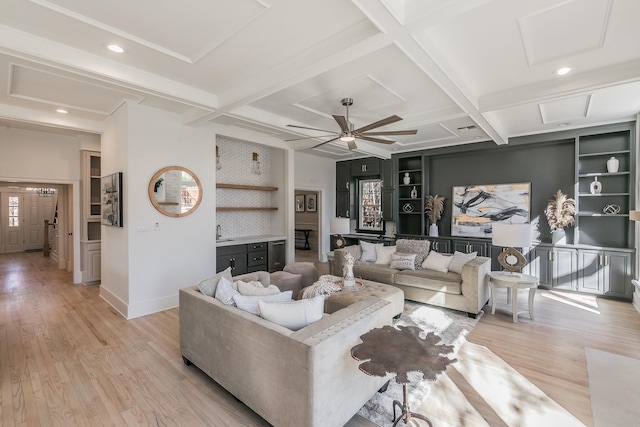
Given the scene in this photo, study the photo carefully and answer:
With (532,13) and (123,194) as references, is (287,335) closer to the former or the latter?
(532,13)

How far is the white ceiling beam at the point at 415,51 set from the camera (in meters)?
1.99

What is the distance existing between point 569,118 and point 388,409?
517cm

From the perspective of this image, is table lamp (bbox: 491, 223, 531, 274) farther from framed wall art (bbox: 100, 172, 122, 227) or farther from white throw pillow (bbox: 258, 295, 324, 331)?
framed wall art (bbox: 100, 172, 122, 227)

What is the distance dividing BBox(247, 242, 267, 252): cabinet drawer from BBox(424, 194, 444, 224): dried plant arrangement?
12.2 feet

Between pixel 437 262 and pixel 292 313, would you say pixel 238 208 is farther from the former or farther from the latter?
pixel 292 313

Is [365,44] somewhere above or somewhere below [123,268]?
above

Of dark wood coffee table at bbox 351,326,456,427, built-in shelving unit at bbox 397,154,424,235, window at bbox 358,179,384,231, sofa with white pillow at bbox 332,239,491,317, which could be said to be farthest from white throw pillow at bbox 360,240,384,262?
dark wood coffee table at bbox 351,326,456,427

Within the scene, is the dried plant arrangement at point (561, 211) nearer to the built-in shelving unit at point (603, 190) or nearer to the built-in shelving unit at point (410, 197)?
the built-in shelving unit at point (603, 190)

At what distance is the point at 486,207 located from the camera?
20.3 ft

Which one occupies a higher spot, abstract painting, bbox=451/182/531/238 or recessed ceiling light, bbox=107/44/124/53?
recessed ceiling light, bbox=107/44/124/53

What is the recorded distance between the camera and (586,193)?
5.21 meters

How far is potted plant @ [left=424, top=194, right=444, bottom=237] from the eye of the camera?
664 cm

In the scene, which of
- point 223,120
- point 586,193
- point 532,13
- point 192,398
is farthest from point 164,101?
point 586,193

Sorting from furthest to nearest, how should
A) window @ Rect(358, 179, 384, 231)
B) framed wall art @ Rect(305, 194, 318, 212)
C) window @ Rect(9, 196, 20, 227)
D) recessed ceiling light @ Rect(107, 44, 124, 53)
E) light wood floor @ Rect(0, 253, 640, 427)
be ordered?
framed wall art @ Rect(305, 194, 318, 212)
window @ Rect(9, 196, 20, 227)
window @ Rect(358, 179, 384, 231)
recessed ceiling light @ Rect(107, 44, 124, 53)
light wood floor @ Rect(0, 253, 640, 427)
